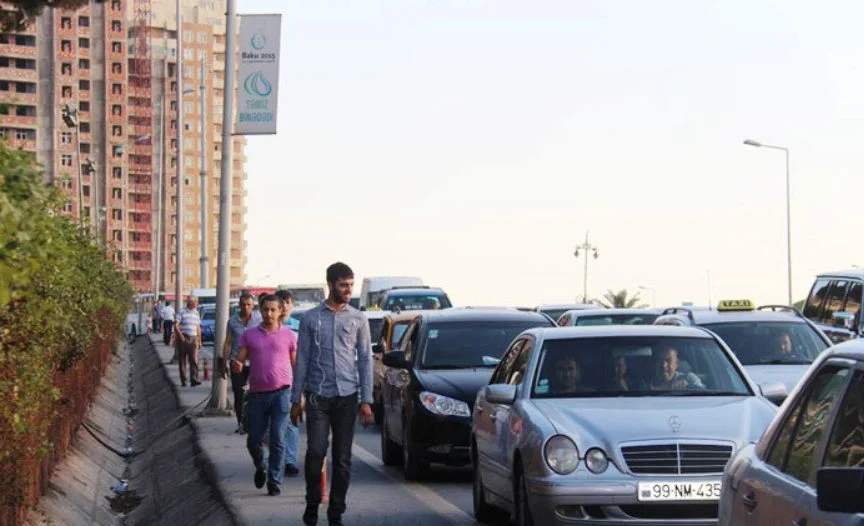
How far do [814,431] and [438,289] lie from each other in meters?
40.2

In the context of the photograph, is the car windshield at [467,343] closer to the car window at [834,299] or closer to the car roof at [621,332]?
the car roof at [621,332]

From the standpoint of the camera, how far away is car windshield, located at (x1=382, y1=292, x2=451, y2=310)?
4606 cm

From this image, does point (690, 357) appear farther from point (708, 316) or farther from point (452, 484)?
point (708, 316)

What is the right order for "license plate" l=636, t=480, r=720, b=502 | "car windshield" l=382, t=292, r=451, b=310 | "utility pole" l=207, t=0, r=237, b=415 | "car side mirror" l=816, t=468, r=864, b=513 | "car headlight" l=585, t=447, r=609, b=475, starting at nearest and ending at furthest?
"car side mirror" l=816, t=468, r=864, b=513, "license plate" l=636, t=480, r=720, b=502, "car headlight" l=585, t=447, r=609, b=475, "utility pole" l=207, t=0, r=237, b=415, "car windshield" l=382, t=292, r=451, b=310

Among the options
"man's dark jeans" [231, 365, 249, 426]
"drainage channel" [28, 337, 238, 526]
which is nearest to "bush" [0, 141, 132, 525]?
"drainage channel" [28, 337, 238, 526]

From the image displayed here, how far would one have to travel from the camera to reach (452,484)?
59.5 feet

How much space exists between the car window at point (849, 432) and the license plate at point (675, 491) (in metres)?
5.24

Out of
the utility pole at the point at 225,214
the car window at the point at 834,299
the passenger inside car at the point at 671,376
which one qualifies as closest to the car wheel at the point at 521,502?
the passenger inside car at the point at 671,376

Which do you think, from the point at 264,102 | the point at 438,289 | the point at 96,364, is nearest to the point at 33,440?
the point at 264,102

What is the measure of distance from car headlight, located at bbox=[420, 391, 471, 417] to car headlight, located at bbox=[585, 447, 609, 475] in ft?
20.4

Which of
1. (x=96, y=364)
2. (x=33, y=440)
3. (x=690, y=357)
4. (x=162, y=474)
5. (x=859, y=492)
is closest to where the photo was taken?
(x=859, y=492)

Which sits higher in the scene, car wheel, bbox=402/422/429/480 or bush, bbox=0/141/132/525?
bush, bbox=0/141/132/525

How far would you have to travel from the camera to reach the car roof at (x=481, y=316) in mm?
19516

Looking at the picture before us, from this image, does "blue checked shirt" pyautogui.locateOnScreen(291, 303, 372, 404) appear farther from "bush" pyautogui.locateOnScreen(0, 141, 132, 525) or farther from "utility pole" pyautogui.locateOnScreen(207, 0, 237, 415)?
"utility pole" pyautogui.locateOnScreen(207, 0, 237, 415)
